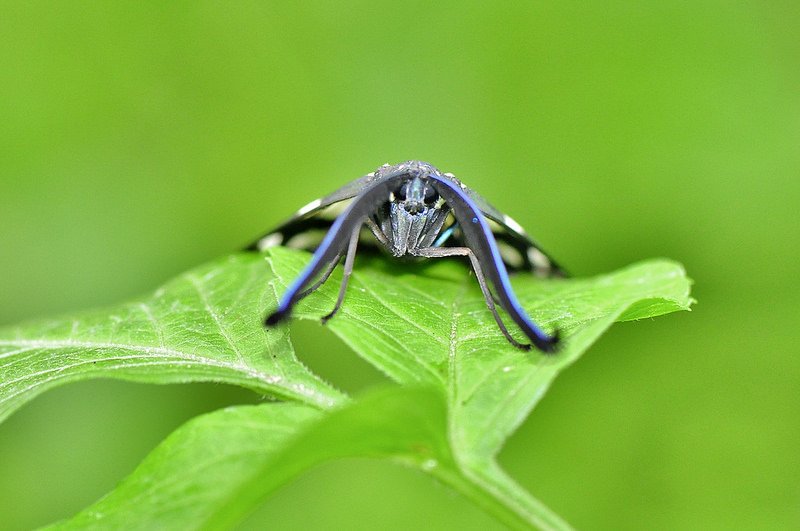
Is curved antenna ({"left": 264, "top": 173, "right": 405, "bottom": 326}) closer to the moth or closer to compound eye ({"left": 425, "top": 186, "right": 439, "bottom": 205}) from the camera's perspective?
the moth

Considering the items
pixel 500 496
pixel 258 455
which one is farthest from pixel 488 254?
pixel 258 455

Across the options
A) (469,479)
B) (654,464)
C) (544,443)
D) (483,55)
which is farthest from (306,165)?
(469,479)

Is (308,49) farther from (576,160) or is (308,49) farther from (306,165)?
(576,160)

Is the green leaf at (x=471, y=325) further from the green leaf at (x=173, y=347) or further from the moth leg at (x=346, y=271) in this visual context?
the green leaf at (x=173, y=347)

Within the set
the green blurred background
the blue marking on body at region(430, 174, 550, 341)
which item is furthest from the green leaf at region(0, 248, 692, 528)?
the green blurred background

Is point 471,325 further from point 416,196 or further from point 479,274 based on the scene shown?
point 416,196

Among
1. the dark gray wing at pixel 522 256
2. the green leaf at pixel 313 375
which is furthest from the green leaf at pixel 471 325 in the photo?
the dark gray wing at pixel 522 256
